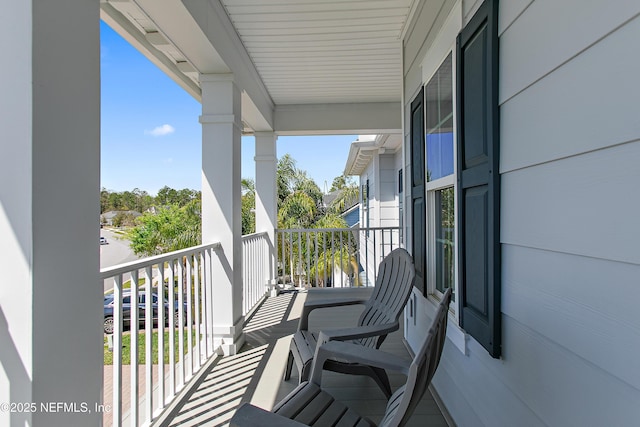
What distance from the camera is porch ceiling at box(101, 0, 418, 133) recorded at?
2.65 metres

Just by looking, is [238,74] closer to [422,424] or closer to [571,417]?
[422,424]

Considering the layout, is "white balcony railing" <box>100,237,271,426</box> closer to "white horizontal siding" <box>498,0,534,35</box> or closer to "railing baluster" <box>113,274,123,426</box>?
"railing baluster" <box>113,274,123,426</box>

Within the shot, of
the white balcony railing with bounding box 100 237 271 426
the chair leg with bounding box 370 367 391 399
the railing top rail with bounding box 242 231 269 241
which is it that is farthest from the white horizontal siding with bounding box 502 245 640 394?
the railing top rail with bounding box 242 231 269 241

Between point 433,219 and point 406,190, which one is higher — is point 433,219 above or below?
below

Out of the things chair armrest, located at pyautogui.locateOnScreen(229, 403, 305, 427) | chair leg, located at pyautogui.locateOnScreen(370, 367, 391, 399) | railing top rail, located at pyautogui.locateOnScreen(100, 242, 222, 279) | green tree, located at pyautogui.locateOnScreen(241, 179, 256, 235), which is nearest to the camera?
chair armrest, located at pyautogui.locateOnScreen(229, 403, 305, 427)

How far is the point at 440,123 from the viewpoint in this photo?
2312 millimetres

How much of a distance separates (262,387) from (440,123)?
2.19 metres

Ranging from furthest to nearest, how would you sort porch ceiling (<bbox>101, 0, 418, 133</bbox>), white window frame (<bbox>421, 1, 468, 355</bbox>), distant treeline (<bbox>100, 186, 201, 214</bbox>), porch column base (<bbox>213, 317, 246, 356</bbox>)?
distant treeline (<bbox>100, 186, 201, 214</bbox>) < porch column base (<bbox>213, 317, 246, 356</bbox>) < porch ceiling (<bbox>101, 0, 418, 133</bbox>) < white window frame (<bbox>421, 1, 468, 355</bbox>)

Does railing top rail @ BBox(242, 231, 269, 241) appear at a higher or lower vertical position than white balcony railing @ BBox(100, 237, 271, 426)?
higher

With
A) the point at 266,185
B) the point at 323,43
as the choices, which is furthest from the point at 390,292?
the point at 266,185

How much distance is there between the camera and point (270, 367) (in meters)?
2.93

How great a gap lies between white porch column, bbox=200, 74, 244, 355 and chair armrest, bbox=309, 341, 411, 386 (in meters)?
1.71

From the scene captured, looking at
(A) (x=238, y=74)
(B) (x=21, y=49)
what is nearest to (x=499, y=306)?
(B) (x=21, y=49)

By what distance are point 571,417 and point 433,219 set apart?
67.0 inches
